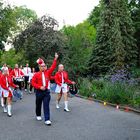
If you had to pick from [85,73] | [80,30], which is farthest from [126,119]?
[80,30]

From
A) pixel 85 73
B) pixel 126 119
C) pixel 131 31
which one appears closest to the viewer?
pixel 126 119

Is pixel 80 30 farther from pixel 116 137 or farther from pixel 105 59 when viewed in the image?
pixel 116 137

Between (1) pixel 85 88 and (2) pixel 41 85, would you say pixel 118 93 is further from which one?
(2) pixel 41 85

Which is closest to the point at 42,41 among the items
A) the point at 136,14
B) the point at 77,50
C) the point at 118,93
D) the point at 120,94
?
the point at 77,50

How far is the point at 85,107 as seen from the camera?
57.8 ft

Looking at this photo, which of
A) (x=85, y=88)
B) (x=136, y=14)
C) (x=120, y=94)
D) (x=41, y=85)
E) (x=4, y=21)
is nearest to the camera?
(x=41, y=85)

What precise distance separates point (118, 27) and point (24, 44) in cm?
966

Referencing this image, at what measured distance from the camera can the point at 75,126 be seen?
12242 mm

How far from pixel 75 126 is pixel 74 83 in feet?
13.7

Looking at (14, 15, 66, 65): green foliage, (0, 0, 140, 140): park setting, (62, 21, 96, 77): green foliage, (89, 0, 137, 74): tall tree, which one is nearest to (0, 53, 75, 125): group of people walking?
(0, 0, 140, 140): park setting

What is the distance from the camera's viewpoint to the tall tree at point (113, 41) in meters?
33.0

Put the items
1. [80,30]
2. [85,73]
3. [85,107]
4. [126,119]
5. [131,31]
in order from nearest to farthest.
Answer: [126,119]
[85,107]
[85,73]
[131,31]
[80,30]

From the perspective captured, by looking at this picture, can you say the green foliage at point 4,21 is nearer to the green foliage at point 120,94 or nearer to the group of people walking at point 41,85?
the green foliage at point 120,94

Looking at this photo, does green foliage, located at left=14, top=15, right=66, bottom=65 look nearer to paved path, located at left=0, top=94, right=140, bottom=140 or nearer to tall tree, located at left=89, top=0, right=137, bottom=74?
tall tree, located at left=89, top=0, right=137, bottom=74
